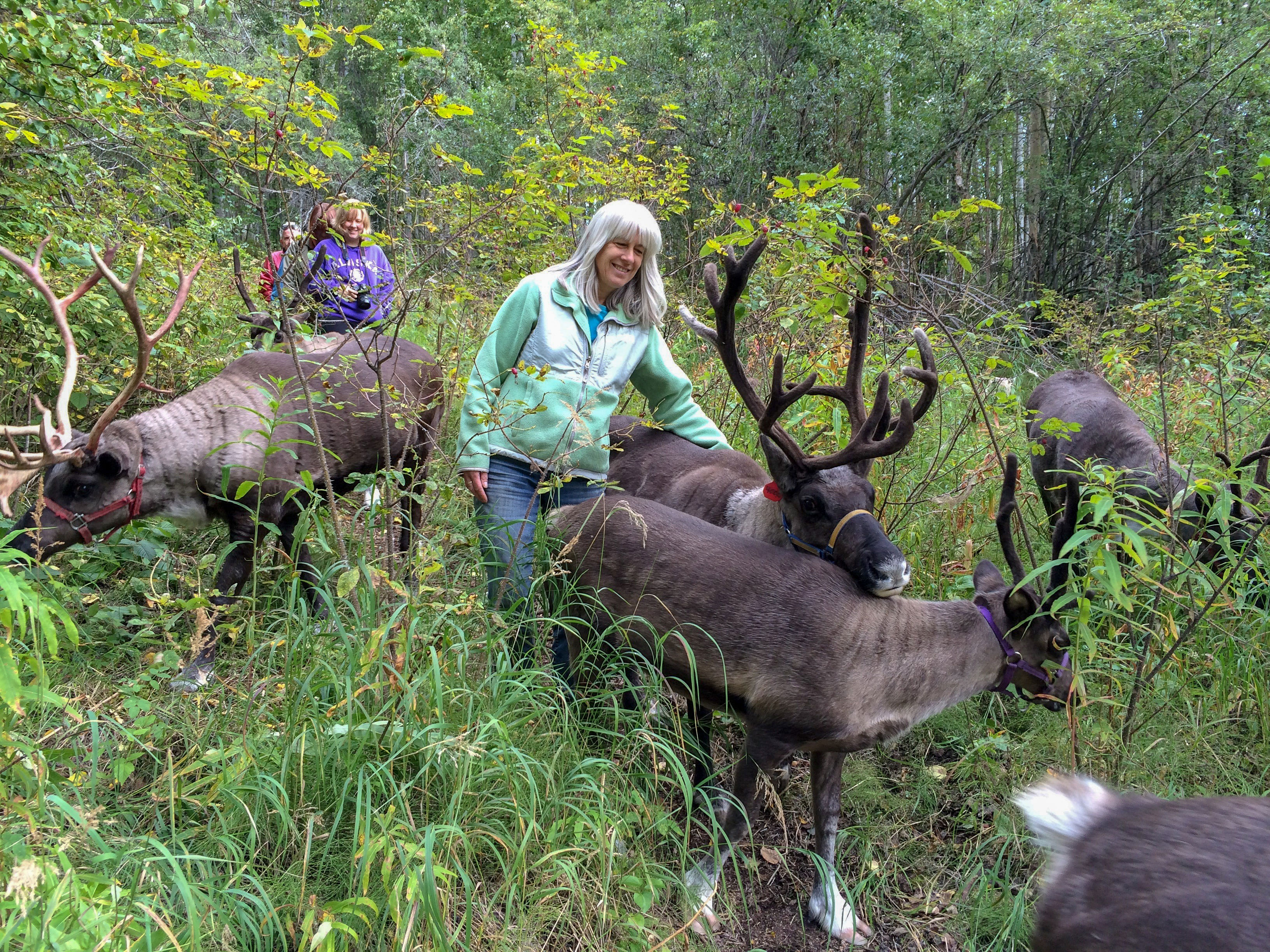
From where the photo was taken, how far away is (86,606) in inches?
182

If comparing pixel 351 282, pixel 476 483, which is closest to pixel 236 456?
pixel 351 282

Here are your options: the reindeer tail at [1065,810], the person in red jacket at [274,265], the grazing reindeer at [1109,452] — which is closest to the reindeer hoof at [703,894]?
the reindeer tail at [1065,810]

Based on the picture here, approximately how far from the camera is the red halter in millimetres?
4359

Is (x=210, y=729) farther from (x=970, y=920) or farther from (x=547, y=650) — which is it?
(x=970, y=920)

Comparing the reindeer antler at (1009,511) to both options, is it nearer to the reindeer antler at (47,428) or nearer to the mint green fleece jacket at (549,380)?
the mint green fleece jacket at (549,380)

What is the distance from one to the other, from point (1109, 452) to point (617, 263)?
14.0 feet

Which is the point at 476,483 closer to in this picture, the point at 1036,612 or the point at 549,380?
the point at 549,380

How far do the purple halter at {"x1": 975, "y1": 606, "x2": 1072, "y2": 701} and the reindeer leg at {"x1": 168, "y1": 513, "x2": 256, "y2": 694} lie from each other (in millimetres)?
3236

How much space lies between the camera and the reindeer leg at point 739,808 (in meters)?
3.27

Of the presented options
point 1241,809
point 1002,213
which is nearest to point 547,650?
point 1241,809

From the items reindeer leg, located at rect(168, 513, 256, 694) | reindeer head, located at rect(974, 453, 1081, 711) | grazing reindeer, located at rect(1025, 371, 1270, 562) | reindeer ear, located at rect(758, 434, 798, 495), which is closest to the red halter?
reindeer leg, located at rect(168, 513, 256, 694)

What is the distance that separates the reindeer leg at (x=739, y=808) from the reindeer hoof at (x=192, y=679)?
2.15 meters

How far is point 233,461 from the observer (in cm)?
485

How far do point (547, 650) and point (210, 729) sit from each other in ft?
4.87
